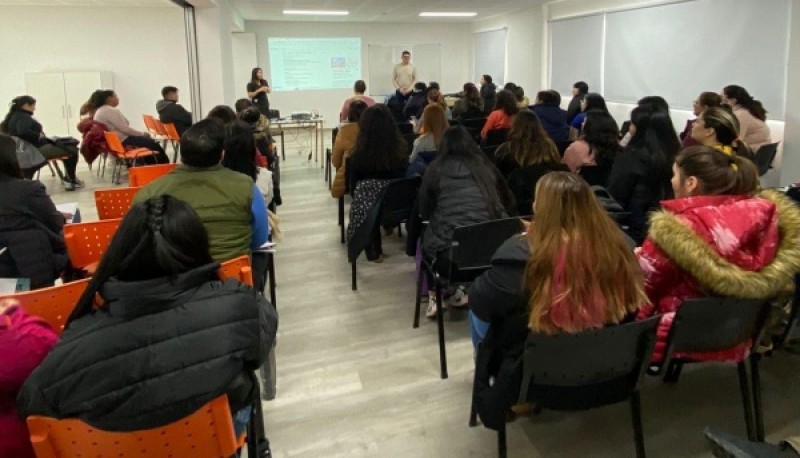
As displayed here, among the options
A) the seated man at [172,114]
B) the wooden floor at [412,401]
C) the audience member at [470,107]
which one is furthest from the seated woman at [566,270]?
the seated man at [172,114]

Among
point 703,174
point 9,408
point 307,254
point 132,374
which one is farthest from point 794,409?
point 307,254

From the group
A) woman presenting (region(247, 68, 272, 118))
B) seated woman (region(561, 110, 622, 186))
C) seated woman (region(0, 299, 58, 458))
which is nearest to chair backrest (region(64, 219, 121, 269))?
seated woman (region(0, 299, 58, 458))

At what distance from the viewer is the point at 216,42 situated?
766 cm

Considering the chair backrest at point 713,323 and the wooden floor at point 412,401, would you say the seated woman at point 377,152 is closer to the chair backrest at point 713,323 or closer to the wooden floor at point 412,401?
the wooden floor at point 412,401

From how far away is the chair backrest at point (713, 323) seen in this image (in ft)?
6.46

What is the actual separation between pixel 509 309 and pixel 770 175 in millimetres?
5013

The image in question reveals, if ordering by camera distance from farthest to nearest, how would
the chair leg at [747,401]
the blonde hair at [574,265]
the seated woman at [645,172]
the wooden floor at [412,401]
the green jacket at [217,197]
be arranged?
1. the seated woman at [645,172]
2. the green jacket at [217,197]
3. the wooden floor at [412,401]
4. the chair leg at [747,401]
5. the blonde hair at [574,265]

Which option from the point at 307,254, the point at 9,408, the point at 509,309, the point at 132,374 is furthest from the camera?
the point at 307,254

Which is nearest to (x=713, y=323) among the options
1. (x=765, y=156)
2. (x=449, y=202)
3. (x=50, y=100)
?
(x=449, y=202)

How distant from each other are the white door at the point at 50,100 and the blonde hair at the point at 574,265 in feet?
34.2

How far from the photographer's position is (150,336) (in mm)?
1345

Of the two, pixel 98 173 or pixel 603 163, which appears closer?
pixel 603 163

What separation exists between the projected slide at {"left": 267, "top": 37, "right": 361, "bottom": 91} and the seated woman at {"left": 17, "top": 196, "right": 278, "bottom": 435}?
1275cm

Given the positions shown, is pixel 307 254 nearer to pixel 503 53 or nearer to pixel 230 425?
pixel 230 425
